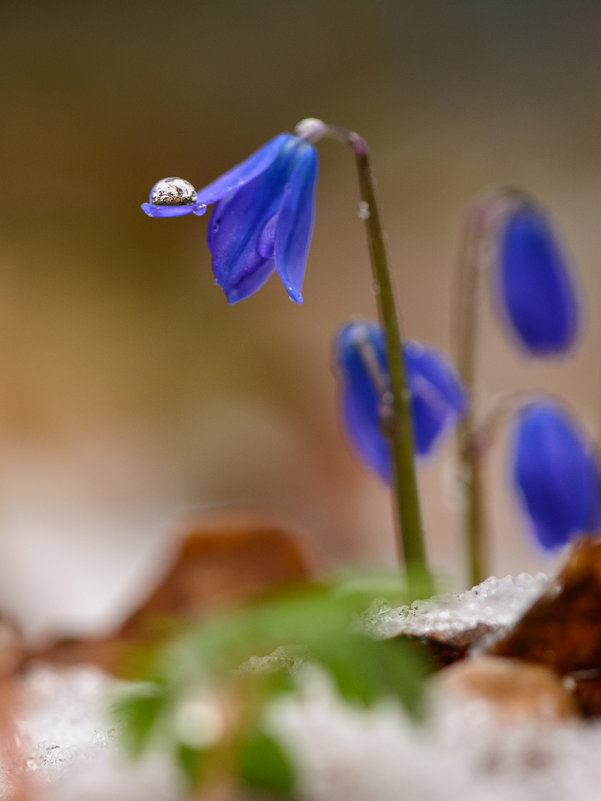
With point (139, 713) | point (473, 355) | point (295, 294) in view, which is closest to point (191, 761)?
point (139, 713)

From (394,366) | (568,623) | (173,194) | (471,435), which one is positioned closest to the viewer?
(568,623)

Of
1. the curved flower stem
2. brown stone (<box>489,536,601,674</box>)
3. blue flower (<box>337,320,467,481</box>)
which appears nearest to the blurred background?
blue flower (<box>337,320,467,481</box>)

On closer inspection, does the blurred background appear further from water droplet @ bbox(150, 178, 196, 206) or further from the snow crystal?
the snow crystal

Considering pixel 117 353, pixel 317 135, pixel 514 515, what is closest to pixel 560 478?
pixel 317 135

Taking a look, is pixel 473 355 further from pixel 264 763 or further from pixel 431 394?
pixel 264 763

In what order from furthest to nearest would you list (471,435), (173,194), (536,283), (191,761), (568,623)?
1. (536,283)
2. (471,435)
3. (173,194)
4. (568,623)
5. (191,761)
